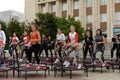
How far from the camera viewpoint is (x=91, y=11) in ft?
213

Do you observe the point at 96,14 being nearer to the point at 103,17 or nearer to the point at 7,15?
the point at 103,17

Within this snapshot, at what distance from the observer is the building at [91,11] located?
60781 millimetres

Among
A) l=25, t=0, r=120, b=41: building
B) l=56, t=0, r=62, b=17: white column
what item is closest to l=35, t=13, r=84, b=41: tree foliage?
l=25, t=0, r=120, b=41: building

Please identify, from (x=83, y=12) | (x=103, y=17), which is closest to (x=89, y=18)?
(x=83, y=12)

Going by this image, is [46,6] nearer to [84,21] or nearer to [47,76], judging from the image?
[84,21]

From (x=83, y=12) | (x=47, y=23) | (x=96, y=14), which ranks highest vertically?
(x=83, y=12)

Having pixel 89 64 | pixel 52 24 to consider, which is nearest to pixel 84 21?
pixel 52 24

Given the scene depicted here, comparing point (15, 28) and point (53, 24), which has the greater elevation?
point (53, 24)

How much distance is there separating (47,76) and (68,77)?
97 centimetres

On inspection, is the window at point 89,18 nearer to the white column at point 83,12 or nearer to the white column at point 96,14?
the white column at point 83,12

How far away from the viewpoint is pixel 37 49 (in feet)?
47.1

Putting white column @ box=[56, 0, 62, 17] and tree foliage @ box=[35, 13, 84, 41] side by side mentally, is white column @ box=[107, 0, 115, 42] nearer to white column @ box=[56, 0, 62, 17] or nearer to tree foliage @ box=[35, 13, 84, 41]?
tree foliage @ box=[35, 13, 84, 41]

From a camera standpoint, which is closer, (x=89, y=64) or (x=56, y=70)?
(x=56, y=70)

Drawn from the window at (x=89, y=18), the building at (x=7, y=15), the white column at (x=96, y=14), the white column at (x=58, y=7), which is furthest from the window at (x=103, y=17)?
the building at (x=7, y=15)
